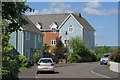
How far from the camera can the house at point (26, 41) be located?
118ft

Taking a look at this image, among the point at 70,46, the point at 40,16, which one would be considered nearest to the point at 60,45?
the point at 70,46

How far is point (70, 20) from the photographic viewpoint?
179 ft

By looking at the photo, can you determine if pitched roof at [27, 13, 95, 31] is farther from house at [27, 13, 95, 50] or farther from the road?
the road

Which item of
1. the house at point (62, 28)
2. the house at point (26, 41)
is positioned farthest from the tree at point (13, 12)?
the house at point (62, 28)

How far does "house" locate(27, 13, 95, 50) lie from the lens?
2141 inches

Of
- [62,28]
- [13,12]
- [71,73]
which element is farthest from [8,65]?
[62,28]

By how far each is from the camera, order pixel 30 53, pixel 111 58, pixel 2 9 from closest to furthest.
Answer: pixel 2 9
pixel 111 58
pixel 30 53

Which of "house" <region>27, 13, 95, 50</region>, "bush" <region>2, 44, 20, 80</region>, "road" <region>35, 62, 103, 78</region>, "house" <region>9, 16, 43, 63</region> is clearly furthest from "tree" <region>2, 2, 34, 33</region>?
"house" <region>27, 13, 95, 50</region>

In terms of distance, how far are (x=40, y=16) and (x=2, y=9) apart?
184ft

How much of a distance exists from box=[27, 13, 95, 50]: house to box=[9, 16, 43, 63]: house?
37.9 ft

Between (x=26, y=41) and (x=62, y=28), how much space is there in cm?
1893

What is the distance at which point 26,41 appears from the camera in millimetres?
37719

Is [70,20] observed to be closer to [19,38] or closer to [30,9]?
[19,38]

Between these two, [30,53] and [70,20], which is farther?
[70,20]
